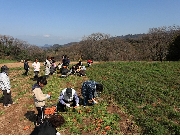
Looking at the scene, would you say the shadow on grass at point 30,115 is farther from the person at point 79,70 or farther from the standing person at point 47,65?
the person at point 79,70

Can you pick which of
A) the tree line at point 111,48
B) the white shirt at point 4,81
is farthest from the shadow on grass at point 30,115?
the tree line at point 111,48

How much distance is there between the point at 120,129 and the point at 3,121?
603 cm

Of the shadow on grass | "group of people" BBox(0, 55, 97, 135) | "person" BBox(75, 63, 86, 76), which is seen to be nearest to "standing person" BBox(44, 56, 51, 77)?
"person" BBox(75, 63, 86, 76)

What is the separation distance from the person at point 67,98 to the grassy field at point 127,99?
38cm

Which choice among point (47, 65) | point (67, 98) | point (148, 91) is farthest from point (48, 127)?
point (47, 65)

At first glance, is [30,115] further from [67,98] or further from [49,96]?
[49,96]

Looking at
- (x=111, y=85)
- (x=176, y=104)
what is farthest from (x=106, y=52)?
(x=176, y=104)

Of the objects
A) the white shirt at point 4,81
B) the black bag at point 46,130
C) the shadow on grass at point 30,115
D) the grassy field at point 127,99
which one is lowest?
the shadow on grass at point 30,115

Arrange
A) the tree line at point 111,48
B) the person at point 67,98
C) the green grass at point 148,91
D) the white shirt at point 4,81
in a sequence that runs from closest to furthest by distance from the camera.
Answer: the green grass at point 148,91 → the person at point 67,98 → the white shirt at point 4,81 → the tree line at point 111,48

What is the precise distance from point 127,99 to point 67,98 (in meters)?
3.91

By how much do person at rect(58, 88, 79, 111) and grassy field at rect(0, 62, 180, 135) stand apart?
379 millimetres

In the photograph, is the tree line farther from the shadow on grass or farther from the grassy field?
the shadow on grass

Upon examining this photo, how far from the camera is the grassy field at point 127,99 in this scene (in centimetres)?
1077

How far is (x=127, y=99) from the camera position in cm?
1423
